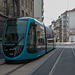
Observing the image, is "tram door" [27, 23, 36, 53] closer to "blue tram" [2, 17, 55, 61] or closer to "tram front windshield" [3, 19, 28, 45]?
"blue tram" [2, 17, 55, 61]

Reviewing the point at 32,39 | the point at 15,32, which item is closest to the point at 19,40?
the point at 15,32

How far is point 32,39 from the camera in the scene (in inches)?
458

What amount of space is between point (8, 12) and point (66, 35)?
8884cm

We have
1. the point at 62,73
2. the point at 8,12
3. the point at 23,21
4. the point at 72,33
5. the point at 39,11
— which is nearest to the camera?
the point at 62,73

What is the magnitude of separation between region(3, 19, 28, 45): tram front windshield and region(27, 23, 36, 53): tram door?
496 mm

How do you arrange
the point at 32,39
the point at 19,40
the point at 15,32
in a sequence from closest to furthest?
the point at 19,40 < the point at 15,32 < the point at 32,39

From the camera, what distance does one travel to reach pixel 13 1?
22.0 meters

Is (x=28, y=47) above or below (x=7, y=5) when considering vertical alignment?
below

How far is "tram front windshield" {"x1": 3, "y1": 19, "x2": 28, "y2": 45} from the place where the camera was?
35.2 feet

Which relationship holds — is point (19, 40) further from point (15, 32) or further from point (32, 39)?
point (32, 39)

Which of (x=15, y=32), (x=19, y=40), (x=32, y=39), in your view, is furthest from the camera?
(x=32, y=39)

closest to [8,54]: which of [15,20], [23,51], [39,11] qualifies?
[23,51]

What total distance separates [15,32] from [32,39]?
4.34ft

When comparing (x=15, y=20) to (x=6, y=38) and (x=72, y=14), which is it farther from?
(x=72, y=14)
